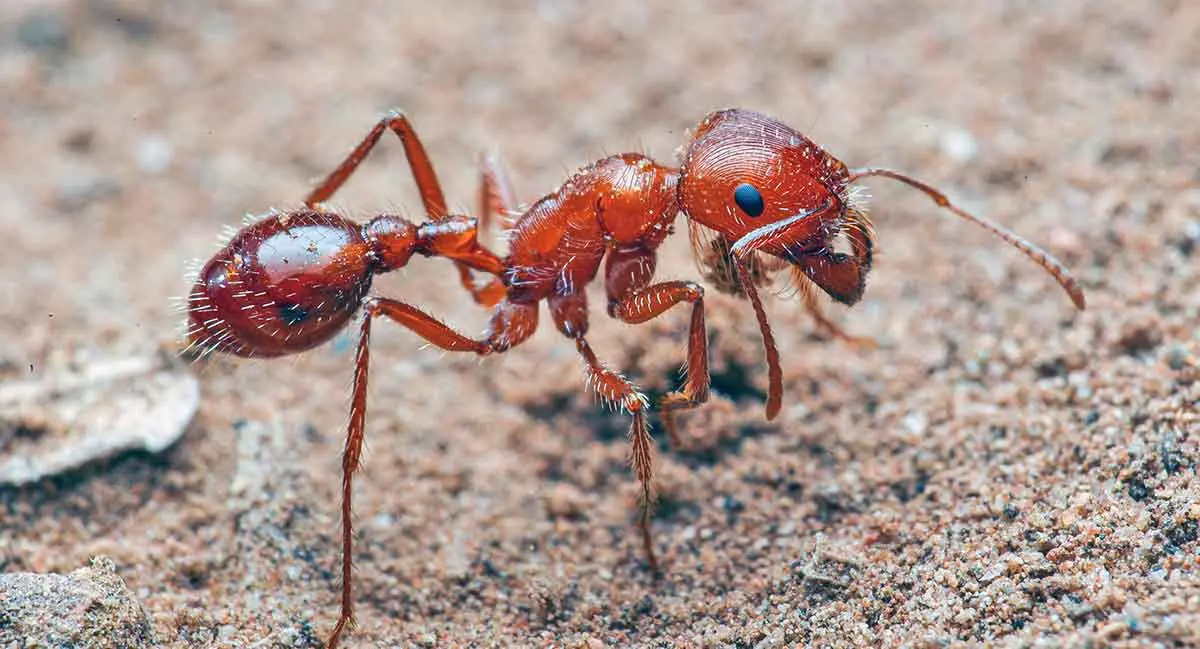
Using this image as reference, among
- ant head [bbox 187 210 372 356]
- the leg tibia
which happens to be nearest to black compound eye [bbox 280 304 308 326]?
ant head [bbox 187 210 372 356]

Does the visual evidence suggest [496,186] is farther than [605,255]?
Yes

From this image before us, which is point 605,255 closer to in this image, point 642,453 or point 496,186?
point 496,186

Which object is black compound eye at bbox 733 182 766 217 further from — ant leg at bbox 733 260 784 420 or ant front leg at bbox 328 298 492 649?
ant front leg at bbox 328 298 492 649

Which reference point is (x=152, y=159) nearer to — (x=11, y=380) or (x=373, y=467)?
(x=11, y=380)

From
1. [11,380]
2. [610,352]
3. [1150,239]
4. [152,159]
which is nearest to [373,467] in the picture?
[610,352]

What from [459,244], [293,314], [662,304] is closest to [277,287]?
[293,314]

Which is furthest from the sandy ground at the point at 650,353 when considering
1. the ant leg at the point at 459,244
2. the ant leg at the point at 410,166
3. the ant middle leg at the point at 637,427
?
the ant leg at the point at 410,166

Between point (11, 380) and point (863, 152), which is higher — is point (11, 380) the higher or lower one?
the lower one
